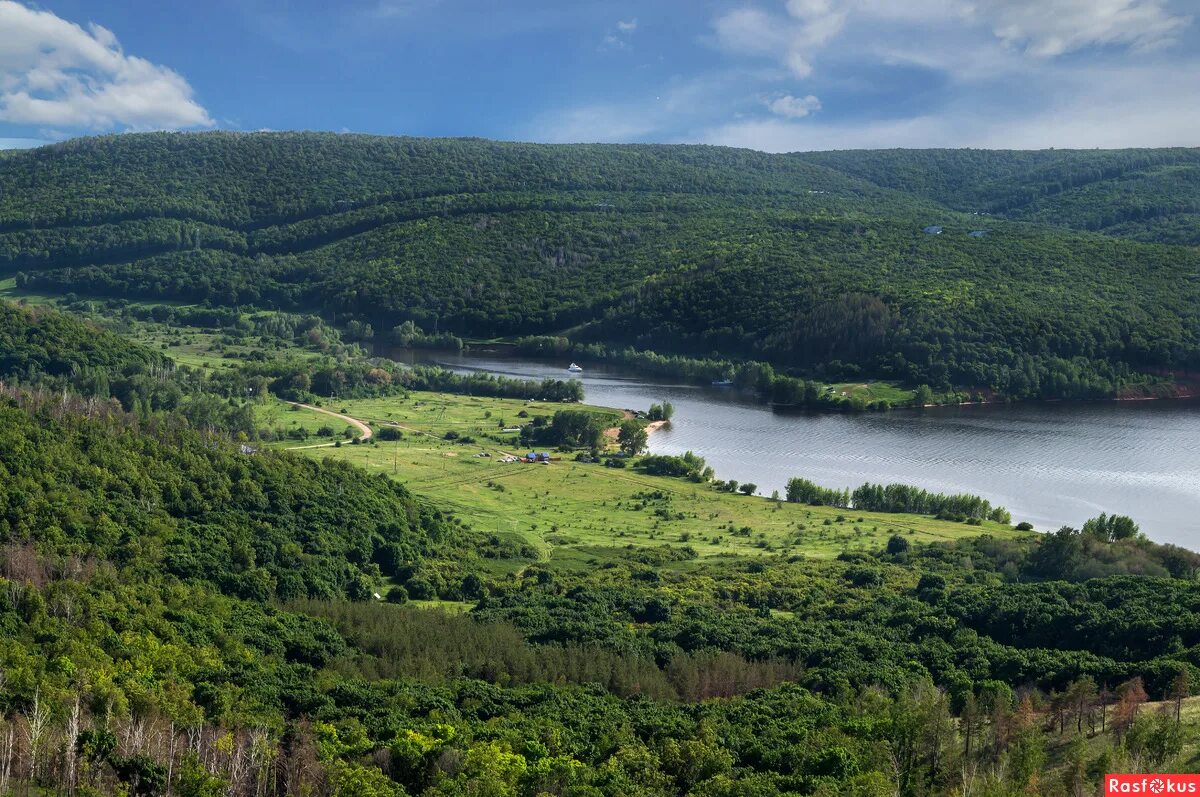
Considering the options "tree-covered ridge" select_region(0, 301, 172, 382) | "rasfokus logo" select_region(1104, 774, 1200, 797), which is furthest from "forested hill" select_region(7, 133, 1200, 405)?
"rasfokus logo" select_region(1104, 774, 1200, 797)

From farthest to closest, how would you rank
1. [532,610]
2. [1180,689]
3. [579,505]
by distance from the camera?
[579,505], [532,610], [1180,689]

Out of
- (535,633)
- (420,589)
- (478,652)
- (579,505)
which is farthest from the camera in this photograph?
(579,505)

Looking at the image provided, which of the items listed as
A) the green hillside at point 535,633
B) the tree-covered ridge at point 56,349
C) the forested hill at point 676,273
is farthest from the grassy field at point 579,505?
the forested hill at point 676,273

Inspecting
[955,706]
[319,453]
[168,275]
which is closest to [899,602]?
[955,706]

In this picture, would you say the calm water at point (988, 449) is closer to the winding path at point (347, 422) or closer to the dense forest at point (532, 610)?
the dense forest at point (532, 610)

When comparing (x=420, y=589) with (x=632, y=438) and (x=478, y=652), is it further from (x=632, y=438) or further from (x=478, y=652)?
(x=632, y=438)

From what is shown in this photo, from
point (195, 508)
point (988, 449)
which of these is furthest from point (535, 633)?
point (988, 449)

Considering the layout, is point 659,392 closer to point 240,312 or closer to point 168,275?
point 240,312
